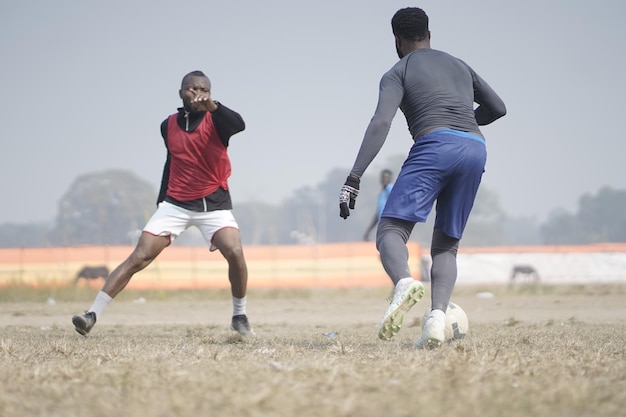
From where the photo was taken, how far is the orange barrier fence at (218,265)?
25.1 meters

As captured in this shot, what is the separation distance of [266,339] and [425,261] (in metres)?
25.5

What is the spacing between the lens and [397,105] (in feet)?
18.2

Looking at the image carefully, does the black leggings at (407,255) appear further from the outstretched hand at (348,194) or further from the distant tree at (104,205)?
the distant tree at (104,205)

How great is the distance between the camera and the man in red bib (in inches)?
289

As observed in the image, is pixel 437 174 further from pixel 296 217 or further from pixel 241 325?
pixel 296 217

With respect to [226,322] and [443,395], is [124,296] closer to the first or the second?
[226,322]

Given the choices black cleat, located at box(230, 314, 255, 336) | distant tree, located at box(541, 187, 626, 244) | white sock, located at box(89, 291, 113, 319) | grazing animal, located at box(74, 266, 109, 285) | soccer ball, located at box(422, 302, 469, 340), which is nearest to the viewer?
soccer ball, located at box(422, 302, 469, 340)

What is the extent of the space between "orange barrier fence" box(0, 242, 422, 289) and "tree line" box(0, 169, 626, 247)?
74.2m

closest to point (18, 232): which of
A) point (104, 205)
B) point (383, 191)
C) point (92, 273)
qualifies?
point (104, 205)

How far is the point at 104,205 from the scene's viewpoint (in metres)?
129

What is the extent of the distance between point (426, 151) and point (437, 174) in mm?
159

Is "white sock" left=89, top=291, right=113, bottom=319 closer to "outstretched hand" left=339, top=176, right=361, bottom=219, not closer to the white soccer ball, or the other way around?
"outstretched hand" left=339, top=176, right=361, bottom=219

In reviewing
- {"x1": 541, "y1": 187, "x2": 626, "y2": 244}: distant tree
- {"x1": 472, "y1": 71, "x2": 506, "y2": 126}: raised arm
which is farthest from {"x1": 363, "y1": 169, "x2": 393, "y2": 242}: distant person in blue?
{"x1": 541, "y1": 187, "x2": 626, "y2": 244}: distant tree

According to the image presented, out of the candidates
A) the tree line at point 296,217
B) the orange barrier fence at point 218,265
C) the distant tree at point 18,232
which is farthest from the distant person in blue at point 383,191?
the distant tree at point 18,232
